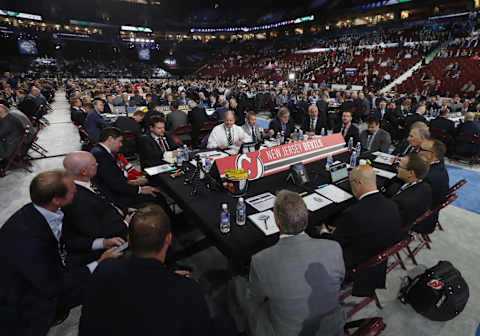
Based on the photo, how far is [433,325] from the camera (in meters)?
2.20

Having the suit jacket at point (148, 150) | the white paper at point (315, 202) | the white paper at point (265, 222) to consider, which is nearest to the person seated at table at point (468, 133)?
the white paper at point (315, 202)

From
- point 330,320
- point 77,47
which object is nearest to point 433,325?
point 330,320

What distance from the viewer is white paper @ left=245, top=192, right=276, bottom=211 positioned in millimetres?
2340

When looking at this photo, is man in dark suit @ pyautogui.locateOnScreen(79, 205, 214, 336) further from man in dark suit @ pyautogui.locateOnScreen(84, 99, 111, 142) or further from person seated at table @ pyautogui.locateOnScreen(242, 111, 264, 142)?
man in dark suit @ pyautogui.locateOnScreen(84, 99, 111, 142)

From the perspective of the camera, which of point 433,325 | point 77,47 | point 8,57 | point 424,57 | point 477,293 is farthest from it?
point 77,47

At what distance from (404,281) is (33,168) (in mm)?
7526

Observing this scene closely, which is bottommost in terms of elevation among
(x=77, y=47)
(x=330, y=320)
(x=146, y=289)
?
(x=330, y=320)

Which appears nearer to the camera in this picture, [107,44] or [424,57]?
[424,57]

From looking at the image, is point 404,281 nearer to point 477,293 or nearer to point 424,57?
point 477,293

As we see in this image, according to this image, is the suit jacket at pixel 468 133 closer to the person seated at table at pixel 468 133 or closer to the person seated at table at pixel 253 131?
the person seated at table at pixel 468 133

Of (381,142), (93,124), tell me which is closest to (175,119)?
(93,124)

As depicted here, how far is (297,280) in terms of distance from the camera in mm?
1298

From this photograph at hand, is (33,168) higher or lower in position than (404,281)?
higher

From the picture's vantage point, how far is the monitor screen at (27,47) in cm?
2951
